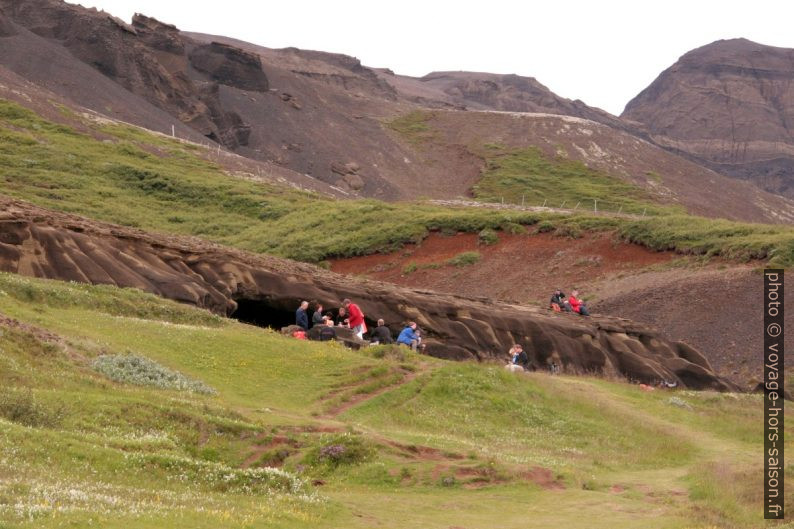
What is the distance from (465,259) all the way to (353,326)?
1214 inches

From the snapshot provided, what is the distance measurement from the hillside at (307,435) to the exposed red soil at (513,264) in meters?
25.7

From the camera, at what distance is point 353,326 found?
2877 cm

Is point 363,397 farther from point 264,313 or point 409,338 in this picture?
point 264,313

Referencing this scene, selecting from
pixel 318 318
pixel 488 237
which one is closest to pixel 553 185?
pixel 488 237

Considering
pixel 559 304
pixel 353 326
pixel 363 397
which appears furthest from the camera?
pixel 559 304

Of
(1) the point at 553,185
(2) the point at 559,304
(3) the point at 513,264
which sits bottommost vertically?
(3) the point at 513,264

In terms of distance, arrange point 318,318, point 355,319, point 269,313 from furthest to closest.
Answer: point 269,313, point 355,319, point 318,318

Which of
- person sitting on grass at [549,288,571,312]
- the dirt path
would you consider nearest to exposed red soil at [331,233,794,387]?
person sitting on grass at [549,288,571,312]

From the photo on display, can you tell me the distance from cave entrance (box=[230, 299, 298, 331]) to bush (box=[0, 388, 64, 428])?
52.6 ft

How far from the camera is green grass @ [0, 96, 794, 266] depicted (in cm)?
5641

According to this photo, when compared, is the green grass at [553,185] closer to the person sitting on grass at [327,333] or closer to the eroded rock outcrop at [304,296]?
the eroded rock outcrop at [304,296]

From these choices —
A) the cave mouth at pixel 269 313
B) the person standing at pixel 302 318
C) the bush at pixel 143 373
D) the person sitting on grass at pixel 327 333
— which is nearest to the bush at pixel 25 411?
the bush at pixel 143 373

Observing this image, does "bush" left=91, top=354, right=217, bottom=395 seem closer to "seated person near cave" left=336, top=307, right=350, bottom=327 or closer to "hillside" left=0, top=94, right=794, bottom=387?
"hillside" left=0, top=94, right=794, bottom=387

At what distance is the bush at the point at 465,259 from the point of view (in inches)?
2312
